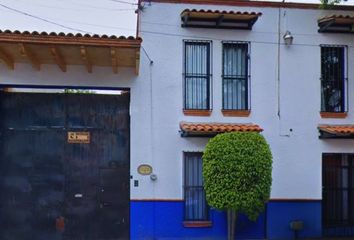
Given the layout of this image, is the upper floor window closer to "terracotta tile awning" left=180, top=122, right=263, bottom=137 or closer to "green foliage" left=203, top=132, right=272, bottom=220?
"terracotta tile awning" left=180, top=122, right=263, bottom=137

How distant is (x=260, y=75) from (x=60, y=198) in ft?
19.8

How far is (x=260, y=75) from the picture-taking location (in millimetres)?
13945

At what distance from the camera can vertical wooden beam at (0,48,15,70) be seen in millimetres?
12358

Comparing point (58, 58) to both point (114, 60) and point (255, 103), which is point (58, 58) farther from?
point (255, 103)

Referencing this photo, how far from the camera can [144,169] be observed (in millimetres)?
13391

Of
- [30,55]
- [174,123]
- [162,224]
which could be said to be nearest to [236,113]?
[174,123]

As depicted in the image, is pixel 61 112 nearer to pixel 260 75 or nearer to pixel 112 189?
pixel 112 189

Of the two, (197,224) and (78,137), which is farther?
(78,137)

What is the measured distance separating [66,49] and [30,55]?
35.7 inches

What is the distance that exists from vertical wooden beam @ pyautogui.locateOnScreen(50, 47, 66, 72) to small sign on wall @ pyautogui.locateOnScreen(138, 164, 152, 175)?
3.09 m

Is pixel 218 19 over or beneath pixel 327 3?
beneath

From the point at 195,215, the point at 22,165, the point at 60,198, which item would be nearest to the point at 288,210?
the point at 195,215

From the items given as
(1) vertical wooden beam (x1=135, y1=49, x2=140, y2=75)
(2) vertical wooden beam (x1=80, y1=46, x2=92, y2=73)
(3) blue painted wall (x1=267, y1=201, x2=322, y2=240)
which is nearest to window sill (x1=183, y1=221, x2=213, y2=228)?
(3) blue painted wall (x1=267, y1=201, x2=322, y2=240)

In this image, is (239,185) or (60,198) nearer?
(239,185)
